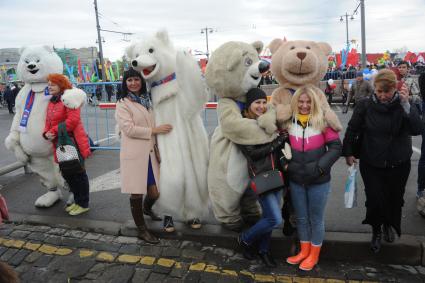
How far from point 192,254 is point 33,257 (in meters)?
1.55

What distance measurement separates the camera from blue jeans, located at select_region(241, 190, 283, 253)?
10.1 feet

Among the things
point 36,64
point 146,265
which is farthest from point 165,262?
point 36,64

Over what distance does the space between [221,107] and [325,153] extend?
3.21ft

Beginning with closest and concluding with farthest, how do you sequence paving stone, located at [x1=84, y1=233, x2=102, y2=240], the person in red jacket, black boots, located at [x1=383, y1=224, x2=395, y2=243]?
black boots, located at [x1=383, y1=224, x2=395, y2=243] → paving stone, located at [x1=84, y1=233, x2=102, y2=240] → the person in red jacket

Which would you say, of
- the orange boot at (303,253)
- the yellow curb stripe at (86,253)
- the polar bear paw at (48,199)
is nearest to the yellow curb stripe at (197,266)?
the orange boot at (303,253)

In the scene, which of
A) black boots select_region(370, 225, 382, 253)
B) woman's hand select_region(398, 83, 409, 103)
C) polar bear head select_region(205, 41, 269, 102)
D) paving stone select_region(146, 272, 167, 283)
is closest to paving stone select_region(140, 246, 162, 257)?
paving stone select_region(146, 272, 167, 283)

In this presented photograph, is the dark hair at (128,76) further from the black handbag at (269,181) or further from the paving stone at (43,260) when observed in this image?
the paving stone at (43,260)

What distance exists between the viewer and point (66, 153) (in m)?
4.20

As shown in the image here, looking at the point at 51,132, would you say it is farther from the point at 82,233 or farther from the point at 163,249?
the point at 163,249

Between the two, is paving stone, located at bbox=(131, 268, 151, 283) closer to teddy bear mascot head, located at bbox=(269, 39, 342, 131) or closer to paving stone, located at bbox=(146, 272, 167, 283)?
paving stone, located at bbox=(146, 272, 167, 283)

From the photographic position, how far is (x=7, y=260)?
11.5 feet

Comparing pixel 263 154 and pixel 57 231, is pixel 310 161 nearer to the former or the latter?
pixel 263 154

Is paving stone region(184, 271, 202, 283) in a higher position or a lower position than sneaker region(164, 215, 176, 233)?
lower

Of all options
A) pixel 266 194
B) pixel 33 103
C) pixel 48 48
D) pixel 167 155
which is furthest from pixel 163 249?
pixel 48 48
